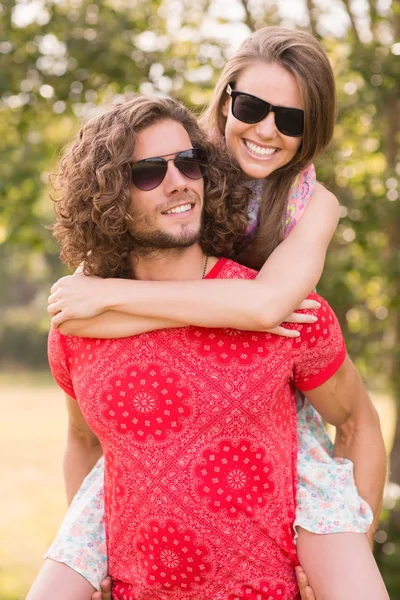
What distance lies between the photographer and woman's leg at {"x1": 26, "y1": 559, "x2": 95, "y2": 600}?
8.63 ft

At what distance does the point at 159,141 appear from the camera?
269cm

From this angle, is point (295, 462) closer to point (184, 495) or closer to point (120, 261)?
point (184, 495)

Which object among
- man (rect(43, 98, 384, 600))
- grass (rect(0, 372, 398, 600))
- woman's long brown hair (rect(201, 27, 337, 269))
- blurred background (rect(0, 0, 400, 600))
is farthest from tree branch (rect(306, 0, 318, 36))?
grass (rect(0, 372, 398, 600))

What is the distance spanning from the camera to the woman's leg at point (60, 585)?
8.63 feet

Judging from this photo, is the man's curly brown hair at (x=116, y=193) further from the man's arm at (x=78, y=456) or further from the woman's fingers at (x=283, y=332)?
the man's arm at (x=78, y=456)

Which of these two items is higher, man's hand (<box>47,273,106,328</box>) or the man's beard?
the man's beard

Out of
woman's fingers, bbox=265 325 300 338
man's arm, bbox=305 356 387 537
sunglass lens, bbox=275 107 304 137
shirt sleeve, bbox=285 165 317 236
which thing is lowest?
man's arm, bbox=305 356 387 537

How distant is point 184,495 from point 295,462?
0.43 m

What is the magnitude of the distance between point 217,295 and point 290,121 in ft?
2.63

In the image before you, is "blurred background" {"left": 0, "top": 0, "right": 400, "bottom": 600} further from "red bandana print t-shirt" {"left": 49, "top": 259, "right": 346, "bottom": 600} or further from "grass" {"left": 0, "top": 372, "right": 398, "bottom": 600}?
"red bandana print t-shirt" {"left": 49, "top": 259, "right": 346, "bottom": 600}

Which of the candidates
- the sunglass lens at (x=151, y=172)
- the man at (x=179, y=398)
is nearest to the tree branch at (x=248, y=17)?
the man at (x=179, y=398)

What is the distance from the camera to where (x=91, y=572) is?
270cm

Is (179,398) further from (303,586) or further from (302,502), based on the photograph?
(303,586)

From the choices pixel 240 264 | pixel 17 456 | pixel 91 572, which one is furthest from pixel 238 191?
pixel 17 456
